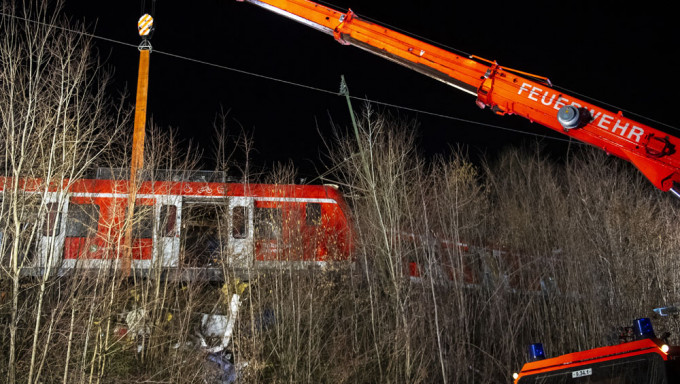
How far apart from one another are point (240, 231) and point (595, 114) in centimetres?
693

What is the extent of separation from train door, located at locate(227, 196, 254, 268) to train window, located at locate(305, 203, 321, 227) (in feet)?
3.88

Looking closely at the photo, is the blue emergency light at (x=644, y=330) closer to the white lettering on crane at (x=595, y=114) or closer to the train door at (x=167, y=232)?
the white lettering on crane at (x=595, y=114)

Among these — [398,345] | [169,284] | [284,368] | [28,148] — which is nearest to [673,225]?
[398,345]

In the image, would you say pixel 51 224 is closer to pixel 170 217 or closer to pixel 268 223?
pixel 170 217

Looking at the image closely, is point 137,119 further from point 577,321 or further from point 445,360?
point 577,321

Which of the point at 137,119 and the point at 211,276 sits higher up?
the point at 137,119

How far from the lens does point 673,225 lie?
12.9m

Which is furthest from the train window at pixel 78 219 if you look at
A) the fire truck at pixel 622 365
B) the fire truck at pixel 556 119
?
the fire truck at pixel 622 365

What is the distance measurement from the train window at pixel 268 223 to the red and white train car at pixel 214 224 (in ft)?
0.06

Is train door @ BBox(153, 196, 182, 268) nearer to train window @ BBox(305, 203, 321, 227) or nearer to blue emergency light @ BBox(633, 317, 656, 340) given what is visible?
train window @ BBox(305, 203, 321, 227)

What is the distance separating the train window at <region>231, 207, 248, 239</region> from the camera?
1048cm

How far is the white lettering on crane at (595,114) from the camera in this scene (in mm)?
5816

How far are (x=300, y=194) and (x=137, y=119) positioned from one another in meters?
3.57

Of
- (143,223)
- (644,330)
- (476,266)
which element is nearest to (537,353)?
(644,330)
